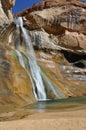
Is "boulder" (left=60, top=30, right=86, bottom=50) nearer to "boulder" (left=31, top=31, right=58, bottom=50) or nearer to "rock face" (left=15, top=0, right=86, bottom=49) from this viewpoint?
"rock face" (left=15, top=0, right=86, bottom=49)

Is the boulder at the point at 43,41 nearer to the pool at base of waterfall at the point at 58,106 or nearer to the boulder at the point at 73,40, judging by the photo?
the boulder at the point at 73,40

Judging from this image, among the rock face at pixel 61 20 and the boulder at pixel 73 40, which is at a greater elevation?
the rock face at pixel 61 20

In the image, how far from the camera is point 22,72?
1153 inches

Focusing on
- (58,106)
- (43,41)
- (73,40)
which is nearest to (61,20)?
(73,40)

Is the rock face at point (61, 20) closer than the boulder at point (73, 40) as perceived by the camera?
No

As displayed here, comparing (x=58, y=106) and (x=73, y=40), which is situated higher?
(x=58, y=106)

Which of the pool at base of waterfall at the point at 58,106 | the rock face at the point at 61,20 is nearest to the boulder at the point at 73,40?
the rock face at the point at 61,20

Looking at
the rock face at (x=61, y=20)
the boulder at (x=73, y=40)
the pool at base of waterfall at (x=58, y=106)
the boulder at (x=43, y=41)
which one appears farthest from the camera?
the rock face at (x=61, y=20)

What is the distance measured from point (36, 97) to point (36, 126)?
18.2 meters

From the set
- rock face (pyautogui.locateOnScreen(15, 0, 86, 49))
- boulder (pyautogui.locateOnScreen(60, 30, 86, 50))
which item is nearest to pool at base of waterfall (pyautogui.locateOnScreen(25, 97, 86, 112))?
boulder (pyautogui.locateOnScreen(60, 30, 86, 50))

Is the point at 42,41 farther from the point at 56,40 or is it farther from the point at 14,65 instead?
the point at 14,65

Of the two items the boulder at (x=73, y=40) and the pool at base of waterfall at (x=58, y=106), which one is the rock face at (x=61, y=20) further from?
the pool at base of waterfall at (x=58, y=106)

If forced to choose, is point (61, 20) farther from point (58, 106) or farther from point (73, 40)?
point (58, 106)

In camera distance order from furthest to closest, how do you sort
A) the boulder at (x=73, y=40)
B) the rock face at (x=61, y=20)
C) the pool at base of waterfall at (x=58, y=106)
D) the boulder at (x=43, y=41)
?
the rock face at (x=61, y=20) < the boulder at (x=73, y=40) < the boulder at (x=43, y=41) < the pool at base of waterfall at (x=58, y=106)
